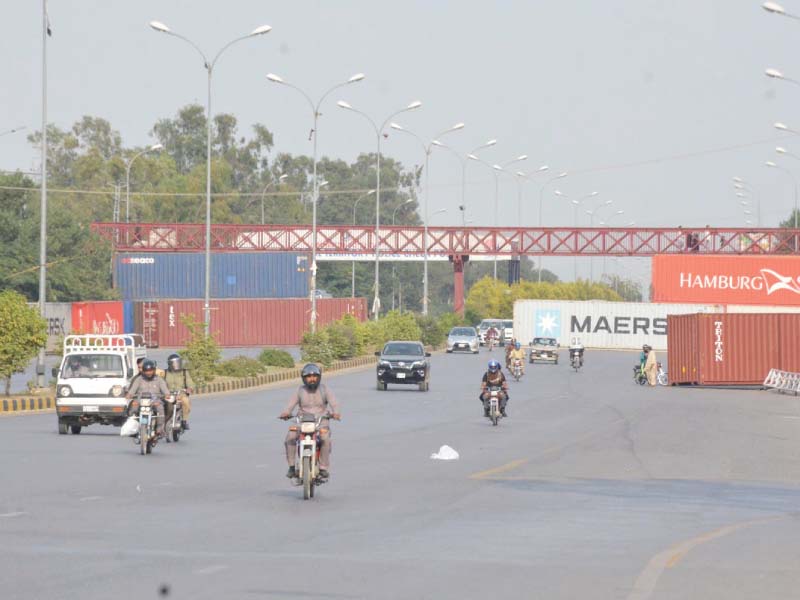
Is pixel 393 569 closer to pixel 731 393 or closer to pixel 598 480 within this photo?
pixel 598 480

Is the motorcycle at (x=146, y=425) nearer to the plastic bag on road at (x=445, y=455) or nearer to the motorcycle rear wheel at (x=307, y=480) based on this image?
the plastic bag on road at (x=445, y=455)

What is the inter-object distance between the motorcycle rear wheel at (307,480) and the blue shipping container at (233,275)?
80988 mm

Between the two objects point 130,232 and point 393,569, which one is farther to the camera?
point 130,232

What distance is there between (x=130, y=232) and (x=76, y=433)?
269ft

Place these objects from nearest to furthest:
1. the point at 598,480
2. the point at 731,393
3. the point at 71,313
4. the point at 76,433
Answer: the point at 598,480 < the point at 76,433 < the point at 731,393 < the point at 71,313

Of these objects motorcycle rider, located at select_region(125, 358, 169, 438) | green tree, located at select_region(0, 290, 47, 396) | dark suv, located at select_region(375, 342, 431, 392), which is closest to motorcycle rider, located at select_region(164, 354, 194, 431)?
motorcycle rider, located at select_region(125, 358, 169, 438)

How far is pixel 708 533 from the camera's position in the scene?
13906mm

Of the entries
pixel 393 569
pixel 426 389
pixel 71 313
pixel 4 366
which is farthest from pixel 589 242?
pixel 393 569

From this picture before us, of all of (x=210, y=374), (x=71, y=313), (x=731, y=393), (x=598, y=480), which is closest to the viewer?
(x=598, y=480)

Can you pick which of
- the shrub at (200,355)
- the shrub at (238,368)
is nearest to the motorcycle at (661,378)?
the shrub at (238,368)

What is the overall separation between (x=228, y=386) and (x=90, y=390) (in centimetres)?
1964

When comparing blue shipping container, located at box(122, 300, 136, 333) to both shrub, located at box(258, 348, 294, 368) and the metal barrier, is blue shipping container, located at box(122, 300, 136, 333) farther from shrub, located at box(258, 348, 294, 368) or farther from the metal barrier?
the metal barrier

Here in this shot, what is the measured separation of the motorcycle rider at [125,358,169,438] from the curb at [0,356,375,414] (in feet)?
39.0

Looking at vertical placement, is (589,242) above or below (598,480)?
above
